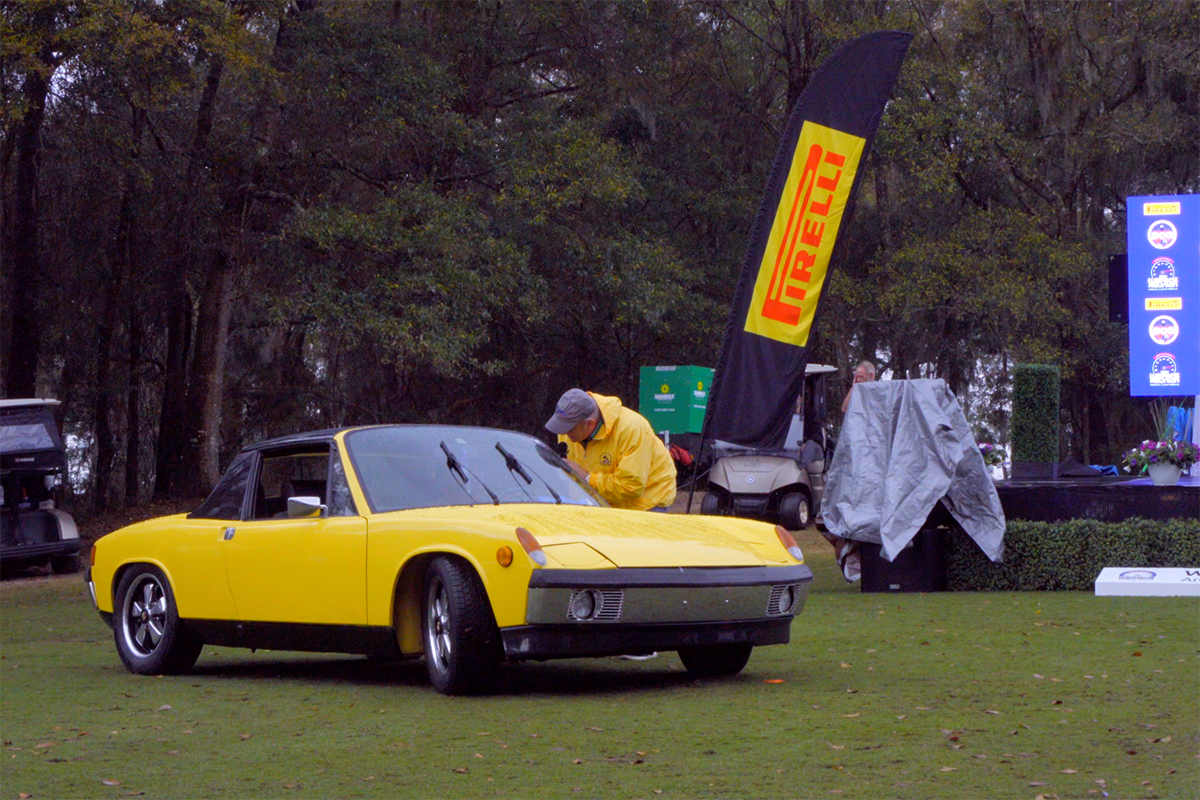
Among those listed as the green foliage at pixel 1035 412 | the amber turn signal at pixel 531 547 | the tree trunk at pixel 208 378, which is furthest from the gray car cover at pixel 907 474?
the tree trunk at pixel 208 378

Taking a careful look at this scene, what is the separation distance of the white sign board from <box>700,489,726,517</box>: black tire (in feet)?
33.7

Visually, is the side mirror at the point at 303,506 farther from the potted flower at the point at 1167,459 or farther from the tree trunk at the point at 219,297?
the tree trunk at the point at 219,297

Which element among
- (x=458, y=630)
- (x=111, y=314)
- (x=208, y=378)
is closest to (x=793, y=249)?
(x=458, y=630)

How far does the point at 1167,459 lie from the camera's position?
14.6 m

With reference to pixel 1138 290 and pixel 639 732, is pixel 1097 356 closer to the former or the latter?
pixel 1138 290

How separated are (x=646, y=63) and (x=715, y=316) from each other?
5.88 metres

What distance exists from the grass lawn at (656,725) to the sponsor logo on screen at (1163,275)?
332 inches

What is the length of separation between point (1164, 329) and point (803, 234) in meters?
5.82

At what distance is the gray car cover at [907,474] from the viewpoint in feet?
43.8

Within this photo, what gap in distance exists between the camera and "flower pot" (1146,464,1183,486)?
47.9 ft

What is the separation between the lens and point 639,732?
5.77m

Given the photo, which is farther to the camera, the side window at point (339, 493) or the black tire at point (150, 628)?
the black tire at point (150, 628)

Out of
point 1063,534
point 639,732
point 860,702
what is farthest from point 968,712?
point 1063,534

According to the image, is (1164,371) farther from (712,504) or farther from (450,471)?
(450,471)
